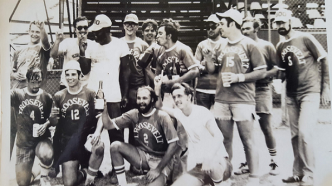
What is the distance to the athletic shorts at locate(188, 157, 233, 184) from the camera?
2.47 m

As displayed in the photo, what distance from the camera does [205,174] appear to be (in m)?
2.48

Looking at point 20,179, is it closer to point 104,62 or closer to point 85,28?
point 104,62

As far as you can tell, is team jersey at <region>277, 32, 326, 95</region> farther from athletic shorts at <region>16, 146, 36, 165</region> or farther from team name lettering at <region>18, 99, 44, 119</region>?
athletic shorts at <region>16, 146, 36, 165</region>

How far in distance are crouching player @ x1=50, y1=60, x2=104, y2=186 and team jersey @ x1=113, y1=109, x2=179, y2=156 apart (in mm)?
387

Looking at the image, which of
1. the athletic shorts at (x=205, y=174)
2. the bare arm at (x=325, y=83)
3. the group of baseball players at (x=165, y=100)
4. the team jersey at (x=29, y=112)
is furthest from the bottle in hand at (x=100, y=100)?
the bare arm at (x=325, y=83)

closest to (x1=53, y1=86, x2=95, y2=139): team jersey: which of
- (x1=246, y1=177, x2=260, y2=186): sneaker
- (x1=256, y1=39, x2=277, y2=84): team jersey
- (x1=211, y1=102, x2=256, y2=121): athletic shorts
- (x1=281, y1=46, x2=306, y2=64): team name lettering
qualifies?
(x1=211, y1=102, x2=256, y2=121): athletic shorts

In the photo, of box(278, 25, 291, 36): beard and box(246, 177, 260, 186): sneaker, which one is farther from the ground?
box(278, 25, 291, 36): beard

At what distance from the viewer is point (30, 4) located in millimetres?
2697

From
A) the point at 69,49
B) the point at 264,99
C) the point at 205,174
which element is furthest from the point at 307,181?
the point at 69,49

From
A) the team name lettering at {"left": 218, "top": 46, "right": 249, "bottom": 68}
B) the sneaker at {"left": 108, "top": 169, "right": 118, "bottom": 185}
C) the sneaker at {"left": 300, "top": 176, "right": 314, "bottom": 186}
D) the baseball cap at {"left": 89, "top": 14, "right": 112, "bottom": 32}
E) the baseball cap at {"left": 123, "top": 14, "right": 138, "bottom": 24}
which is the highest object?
the baseball cap at {"left": 123, "top": 14, "right": 138, "bottom": 24}

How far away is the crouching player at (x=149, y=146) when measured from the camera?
248 cm

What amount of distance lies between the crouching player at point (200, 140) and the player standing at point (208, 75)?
3.2 inches

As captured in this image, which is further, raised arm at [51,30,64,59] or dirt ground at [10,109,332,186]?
raised arm at [51,30,64,59]

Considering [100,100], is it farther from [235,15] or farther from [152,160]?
[235,15]
